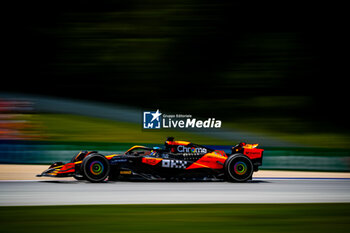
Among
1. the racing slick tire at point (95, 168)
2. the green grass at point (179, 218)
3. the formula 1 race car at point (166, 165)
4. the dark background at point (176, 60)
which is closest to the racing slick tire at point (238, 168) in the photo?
the formula 1 race car at point (166, 165)

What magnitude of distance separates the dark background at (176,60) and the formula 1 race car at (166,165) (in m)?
19.5

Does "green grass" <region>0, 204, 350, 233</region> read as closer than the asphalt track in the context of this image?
Yes

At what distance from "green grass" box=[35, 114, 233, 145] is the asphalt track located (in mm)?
12731

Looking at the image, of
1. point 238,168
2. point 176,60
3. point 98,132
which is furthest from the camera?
point 176,60

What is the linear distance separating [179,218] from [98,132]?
1955cm

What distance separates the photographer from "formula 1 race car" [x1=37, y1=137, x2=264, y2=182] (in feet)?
39.0

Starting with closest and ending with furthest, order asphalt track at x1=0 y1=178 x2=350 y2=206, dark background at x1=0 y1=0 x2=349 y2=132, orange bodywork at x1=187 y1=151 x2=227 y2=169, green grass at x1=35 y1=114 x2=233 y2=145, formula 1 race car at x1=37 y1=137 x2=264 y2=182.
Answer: asphalt track at x1=0 y1=178 x2=350 y2=206 → formula 1 race car at x1=37 y1=137 x2=264 y2=182 → orange bodywork at x1=187 y1=151 x2=227 y2=169 → green grass at x1=35 y1=114 x2=233 y2=145 → dark background at x1=0 y1=0 x2=349 y2=132

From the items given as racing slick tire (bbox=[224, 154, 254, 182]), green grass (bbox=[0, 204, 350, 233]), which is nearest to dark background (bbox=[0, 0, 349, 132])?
racing slick tire (bbox=[224, 154, 254, 182])

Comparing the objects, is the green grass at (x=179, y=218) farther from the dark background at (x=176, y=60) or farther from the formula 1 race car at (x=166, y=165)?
the dark background at (x=176, y=60)

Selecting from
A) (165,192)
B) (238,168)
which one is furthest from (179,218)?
(238,168)

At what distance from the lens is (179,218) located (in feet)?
24.1

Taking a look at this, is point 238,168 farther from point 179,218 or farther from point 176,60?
point 176,60

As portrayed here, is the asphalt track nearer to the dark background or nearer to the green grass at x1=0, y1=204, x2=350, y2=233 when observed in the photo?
the green grass at x1=0, y1=204, x2=350, y2=233

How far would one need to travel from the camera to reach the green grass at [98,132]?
83.5 ft
